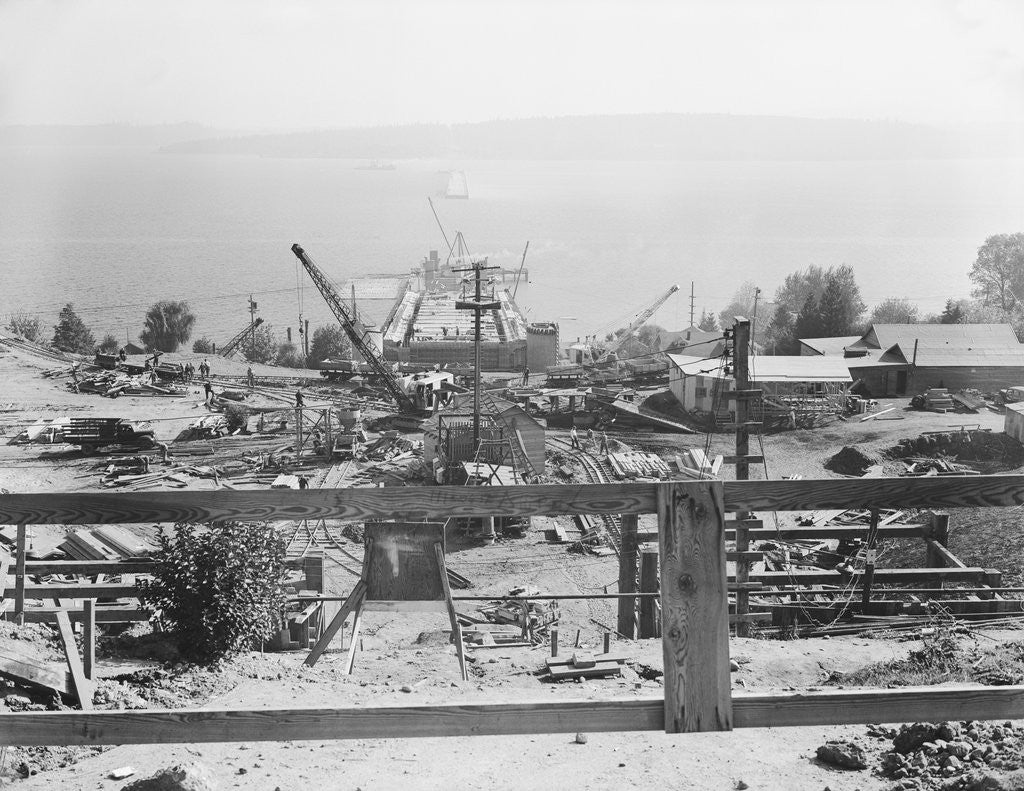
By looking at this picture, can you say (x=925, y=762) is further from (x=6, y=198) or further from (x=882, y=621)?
(x=6, y=198)

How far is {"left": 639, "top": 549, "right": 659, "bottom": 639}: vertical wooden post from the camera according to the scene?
4.64 meters

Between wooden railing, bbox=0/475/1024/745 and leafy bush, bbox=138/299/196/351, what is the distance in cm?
3223

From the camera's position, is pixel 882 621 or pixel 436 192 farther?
pixel 436 192

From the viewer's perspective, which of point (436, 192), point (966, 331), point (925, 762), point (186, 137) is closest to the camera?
point (925, 762)

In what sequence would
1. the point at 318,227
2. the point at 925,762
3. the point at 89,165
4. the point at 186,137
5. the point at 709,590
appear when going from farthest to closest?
the point at 186,137 < the point at 89,165 < the point at 318,227 < the point at 925,762 < the point at 709,590

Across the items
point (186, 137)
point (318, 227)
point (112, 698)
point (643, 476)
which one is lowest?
point (643, 476)

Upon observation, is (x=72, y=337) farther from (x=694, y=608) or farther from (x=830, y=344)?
(x=694, y=608)

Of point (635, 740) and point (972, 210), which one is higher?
point (972, 210)

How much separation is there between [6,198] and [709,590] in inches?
4191

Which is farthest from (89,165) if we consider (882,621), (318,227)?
(882,621)

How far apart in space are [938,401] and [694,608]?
18288mm

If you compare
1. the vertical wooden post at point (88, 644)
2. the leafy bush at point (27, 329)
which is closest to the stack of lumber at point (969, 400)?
the vertical wooden post at point (88, 644)

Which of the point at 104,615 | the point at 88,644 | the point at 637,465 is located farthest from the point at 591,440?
the point at 88,644

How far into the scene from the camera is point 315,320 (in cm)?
4594
